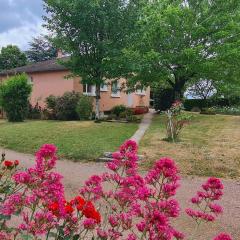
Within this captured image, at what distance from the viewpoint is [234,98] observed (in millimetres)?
37781

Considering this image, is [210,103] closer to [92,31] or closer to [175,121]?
[92,31]

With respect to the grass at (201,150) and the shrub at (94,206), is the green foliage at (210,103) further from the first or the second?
the shrub at (94,206)

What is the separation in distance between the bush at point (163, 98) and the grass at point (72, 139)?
12.3 metres

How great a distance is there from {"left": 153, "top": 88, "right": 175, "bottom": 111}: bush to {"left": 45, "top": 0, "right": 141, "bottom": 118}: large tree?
9415 mm

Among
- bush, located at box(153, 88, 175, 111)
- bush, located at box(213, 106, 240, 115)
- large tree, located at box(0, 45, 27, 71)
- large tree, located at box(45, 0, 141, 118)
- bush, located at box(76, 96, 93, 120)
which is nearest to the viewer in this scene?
large tree, located at box(45, 0, 141, 118)

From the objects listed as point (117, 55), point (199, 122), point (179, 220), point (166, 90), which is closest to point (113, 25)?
point (117, 55)

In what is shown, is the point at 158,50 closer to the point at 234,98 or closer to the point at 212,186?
the point at 234,98

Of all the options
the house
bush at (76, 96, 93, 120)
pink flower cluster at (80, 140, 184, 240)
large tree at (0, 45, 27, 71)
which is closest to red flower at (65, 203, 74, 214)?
pink flower cluster at (80, 140, 184, 240)

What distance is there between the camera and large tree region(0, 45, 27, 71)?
57.9 m

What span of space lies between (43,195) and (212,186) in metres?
1.23

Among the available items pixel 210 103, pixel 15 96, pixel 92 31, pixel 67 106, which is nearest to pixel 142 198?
pixel 92 31

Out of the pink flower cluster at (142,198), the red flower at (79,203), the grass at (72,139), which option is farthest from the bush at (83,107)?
the red flower at (79,203)

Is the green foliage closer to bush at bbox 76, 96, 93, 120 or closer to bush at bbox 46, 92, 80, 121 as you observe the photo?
bush at bbox 46, 92, 80, 121

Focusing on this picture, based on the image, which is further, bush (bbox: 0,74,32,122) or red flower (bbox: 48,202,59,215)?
bush (bbox: 0,74,32,122)
